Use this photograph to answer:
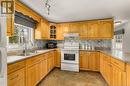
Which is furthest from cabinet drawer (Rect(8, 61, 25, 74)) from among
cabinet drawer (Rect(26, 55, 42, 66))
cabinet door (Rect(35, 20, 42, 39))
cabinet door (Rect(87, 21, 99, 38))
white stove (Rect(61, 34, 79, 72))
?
cabinet door (Rect(87, 21, 99, 38))

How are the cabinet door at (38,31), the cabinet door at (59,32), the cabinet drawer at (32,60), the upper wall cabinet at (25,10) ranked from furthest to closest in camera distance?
the cabinet door at (59,32)
the cabinet door at (38,31)
the upper wall cabinet at (25,10)
the cabinet drawer at (32,60)

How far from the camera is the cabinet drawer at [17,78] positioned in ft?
6.86

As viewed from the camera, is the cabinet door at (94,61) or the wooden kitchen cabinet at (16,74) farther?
the cabinet door at (94,61)

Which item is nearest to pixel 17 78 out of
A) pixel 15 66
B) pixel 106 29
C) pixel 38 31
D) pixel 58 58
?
pixel 15 66

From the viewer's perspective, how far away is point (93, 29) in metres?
5.20

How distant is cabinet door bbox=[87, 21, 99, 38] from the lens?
202 inches

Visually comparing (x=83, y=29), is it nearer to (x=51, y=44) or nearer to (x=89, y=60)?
(x=89, y=60)

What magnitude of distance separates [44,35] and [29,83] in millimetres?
2508

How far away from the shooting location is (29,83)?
2.87 meters

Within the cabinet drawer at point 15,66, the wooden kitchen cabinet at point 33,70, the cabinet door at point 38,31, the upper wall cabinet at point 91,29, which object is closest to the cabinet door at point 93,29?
the upper wall cabinet at point 91,29

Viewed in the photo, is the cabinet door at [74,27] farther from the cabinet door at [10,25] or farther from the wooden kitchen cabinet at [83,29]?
the cabinet door at [10,25]

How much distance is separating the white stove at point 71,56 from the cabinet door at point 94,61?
528 mm

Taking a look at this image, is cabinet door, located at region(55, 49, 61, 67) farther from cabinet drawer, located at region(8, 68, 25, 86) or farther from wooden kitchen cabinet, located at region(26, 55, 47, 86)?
cabinet drawer, located at region(8, 68, 25, 86)

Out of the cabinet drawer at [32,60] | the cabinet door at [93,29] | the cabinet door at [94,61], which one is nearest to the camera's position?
the cabinet drawer at [32,60]
